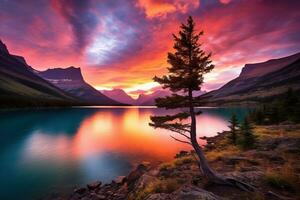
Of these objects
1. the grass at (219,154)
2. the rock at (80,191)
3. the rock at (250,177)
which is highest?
the rock at (250,177)

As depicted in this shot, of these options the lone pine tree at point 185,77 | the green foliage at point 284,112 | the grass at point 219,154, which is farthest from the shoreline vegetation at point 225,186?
the green foliage at point 284,112

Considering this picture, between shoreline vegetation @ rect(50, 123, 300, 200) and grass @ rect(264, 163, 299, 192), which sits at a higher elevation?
grass @ rect(264, 163, 299, 192)

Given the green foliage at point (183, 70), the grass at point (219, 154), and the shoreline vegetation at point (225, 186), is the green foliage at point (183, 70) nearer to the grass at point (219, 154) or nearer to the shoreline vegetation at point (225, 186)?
the shoreline vegetation at point (225, 186)

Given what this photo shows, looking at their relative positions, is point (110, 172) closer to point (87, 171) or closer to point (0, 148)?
point (87, 171)

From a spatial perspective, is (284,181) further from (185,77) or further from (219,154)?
(219,154)

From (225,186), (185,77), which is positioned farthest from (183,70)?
(225,186)

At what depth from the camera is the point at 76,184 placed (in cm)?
2064

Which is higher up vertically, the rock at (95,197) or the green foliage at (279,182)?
the green foliage at (279,182)

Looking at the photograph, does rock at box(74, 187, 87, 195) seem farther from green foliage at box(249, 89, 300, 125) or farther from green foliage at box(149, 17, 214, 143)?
green foliage at box(249, 89, 300, 125)

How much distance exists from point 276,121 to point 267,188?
4570 centimetres

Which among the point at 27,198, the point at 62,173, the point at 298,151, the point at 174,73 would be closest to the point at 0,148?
the point at 62,173

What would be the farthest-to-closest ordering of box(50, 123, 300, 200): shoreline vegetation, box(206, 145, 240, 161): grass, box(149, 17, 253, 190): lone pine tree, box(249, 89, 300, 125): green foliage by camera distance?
box(249, 89, 300, 125): green foliage < box(206, 145, 240, 161): grass < box(149, 17, 253, 190): lone pine tree < box(50, 123, 300, 200): shoreline vegetation

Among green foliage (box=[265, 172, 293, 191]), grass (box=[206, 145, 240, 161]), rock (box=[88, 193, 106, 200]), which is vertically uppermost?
green foliage (box=[265, 172, 293, 191])

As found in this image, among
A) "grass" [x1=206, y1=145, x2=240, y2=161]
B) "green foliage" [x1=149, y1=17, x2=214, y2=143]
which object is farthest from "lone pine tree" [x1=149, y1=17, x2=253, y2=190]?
"grass" [x1=206, y1=145, x2=240, y2=161]
